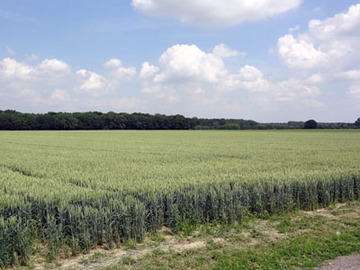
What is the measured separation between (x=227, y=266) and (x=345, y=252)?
9.77 ft

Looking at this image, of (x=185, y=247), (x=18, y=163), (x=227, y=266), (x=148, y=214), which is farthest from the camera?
(x=18, y=163)

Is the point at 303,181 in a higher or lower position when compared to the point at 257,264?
higher

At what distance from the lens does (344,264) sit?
6910 millimetres

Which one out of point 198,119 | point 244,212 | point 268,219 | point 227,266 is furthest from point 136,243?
point 198,119

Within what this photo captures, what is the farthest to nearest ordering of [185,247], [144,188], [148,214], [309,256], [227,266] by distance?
[144,188] → [148,214] → [185,247] → [309,256] → [227,266]

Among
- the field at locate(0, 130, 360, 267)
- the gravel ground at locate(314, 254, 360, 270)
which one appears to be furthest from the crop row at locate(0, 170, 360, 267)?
the gravel ground at locate(314, 254, 360, 270)

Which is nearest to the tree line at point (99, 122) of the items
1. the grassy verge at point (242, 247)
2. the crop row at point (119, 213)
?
the crop row at point (119, 213)

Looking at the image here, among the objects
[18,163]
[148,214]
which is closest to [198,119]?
[18,163]

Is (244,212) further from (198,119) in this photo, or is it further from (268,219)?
(198,119)

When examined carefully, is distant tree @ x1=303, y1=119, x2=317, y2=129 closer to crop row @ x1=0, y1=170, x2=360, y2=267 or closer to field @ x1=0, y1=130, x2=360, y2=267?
field @ x1=0, y1=130, x2=360, y2=267

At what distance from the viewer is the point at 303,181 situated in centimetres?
1230

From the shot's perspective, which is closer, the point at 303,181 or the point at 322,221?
the point at 322,221

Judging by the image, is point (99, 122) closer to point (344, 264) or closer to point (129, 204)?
point (129, 204)

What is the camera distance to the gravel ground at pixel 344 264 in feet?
22.0
